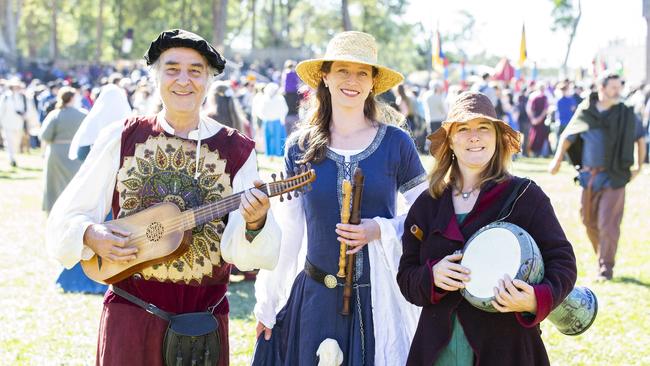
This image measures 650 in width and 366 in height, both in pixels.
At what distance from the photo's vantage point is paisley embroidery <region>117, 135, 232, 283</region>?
142 inches

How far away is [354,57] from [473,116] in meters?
0.88

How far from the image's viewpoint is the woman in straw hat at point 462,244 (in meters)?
3.21

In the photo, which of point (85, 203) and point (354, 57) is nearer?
point (85, 203)

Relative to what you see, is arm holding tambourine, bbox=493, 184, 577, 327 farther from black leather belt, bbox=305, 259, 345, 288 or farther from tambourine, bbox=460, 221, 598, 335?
black leather belt, bbox=305, 259, 345, 288

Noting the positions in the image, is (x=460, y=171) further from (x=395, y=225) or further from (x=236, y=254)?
(x=236, y=254)

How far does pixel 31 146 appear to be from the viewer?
2691cm

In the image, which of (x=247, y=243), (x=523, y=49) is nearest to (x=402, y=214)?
(x=247, y=243)

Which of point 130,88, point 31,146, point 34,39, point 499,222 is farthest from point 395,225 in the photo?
point 34,39

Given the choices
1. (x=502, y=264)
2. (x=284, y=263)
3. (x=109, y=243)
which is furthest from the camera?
(x=284, y=263)

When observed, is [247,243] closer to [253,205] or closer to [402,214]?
[253,205]

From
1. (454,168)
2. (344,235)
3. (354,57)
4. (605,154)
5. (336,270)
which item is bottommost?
(605,154)

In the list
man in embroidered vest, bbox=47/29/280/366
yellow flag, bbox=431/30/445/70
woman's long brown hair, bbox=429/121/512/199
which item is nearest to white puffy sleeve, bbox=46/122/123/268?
man in embroidered vest, bbox=47/29/280/366

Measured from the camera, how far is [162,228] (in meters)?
3.51

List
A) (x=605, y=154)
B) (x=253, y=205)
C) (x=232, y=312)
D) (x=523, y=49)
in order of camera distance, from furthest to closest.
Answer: (x=523, y=49), (x=605, y=154), (x=232, y=312), (x=253, y=205)
